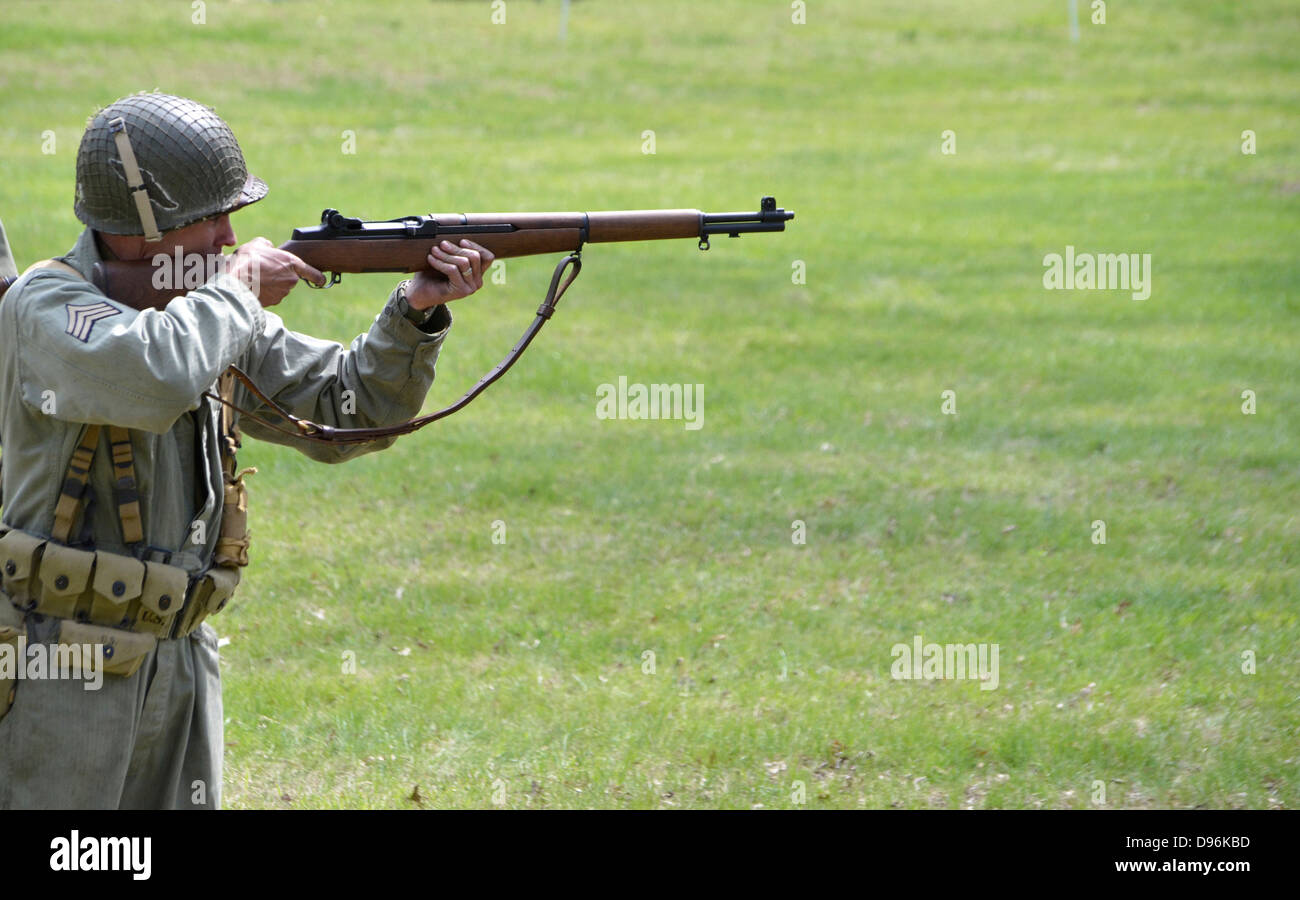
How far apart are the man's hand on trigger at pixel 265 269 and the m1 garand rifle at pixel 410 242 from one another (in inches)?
6.1

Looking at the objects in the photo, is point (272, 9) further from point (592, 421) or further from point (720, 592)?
point (720, 592)

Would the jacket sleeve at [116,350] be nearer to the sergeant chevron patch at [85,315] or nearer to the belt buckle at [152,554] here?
the sergeant chevron patch at [85,315]

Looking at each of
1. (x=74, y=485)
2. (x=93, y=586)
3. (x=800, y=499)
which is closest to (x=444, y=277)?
(x=74, y=485)

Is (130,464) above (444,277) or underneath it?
underneath

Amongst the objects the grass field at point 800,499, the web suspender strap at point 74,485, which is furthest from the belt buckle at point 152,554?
the grass field at point 800,499

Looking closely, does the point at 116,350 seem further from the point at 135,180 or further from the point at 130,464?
the point at 135,180

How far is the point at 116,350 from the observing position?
11.0 ft

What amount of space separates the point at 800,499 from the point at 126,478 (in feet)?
21.3

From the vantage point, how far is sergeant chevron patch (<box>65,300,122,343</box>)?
339 cm

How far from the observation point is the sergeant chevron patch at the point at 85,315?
3387 mm

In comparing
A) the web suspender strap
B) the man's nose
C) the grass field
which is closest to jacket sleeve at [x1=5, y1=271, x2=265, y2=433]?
the web suspender strap

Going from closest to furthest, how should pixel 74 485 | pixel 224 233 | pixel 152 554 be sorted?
pixel 74 485 → pixel 152 554 → pixel 224 233

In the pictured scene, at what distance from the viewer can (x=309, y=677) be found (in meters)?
6.93
